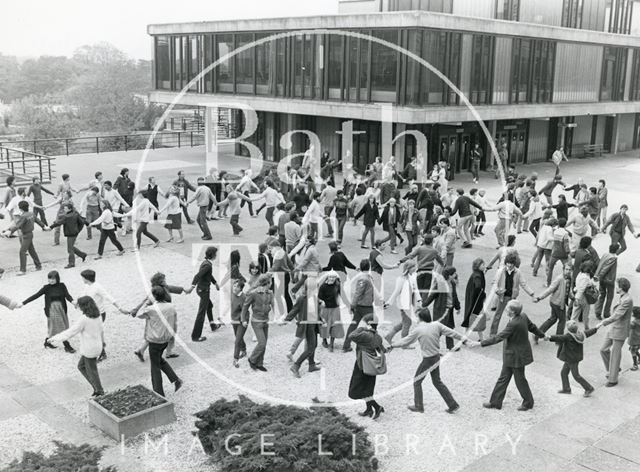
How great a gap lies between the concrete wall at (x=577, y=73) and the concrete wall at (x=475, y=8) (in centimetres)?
399

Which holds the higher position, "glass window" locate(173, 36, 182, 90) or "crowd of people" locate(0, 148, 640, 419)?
"glass window" locate(173, 36, 182, 90)

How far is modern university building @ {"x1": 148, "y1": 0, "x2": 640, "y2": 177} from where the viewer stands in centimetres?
2905

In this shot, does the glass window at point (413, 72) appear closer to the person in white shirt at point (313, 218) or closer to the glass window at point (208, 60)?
the glass window at point (208, 60)

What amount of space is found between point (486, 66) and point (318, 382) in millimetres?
24176

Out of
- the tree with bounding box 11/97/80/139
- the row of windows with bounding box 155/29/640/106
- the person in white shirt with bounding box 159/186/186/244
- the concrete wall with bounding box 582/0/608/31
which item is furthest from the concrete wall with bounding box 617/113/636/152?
the tree with bounding box 11/97/80/139

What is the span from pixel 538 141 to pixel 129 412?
110 ft

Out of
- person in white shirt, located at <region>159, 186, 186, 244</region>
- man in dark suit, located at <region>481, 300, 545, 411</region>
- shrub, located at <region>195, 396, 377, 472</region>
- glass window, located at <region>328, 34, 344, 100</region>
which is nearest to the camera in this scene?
shrub, located at <region>195, 396, 377, 472</region>

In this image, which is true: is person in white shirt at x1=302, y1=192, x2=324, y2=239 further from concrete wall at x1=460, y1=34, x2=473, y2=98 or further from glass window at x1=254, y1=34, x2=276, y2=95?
glass window at x1=254, y1=34, x2=276, y2=95

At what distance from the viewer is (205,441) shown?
26.7 ft

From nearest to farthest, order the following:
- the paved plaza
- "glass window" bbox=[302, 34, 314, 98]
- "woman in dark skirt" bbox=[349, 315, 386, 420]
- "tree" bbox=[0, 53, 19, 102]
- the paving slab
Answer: the paving slab < the paved plaza < "woman in dark skirt" bbox=[349, 315, 386, 420] < "glass window" bbox=[302, 34, 314, 98] < "tree" bbox=[0, 53, 19, 102]

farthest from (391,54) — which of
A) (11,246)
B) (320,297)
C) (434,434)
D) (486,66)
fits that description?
(434,434)

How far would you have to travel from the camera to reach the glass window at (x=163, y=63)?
38875 mm

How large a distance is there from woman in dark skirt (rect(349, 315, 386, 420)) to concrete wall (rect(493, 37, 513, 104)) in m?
25.2

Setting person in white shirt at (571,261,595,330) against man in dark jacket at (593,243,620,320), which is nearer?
person in white shirt at (571,261,595,330)
